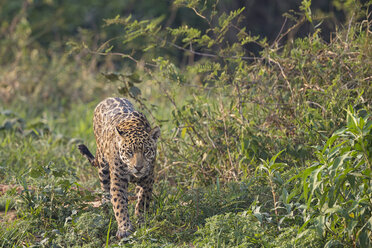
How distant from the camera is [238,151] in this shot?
21.0 feet

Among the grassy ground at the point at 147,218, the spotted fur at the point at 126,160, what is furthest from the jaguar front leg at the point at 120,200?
the grassy ground at the point at 147,218

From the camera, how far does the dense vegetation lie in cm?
431

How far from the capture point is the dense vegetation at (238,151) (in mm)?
4309

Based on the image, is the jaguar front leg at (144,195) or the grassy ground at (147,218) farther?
the jaguar front leg at (144,195)

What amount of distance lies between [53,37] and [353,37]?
9949mm

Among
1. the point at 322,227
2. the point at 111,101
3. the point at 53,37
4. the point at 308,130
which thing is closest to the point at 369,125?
the point at 322,227

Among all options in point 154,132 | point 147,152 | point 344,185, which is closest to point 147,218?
point 147,152

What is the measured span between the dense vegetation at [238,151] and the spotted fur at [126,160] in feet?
0.58

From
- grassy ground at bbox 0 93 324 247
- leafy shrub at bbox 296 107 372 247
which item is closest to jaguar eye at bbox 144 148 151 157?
grassy ground at bbox 0 93 324 247

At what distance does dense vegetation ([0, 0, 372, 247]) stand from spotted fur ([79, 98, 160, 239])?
18 cm

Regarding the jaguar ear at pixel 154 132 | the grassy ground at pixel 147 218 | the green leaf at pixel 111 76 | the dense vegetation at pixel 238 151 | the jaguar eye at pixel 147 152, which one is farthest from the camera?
the green leaf at pixel 111 76

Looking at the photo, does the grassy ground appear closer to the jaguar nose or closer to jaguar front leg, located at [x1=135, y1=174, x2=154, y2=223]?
jaguar front leg, located at [x1=135, y1=174, x2=154, y2=223]

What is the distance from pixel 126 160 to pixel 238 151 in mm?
1509

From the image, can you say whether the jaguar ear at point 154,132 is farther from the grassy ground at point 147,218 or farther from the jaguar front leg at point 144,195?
the grassy ground at point 147,218
